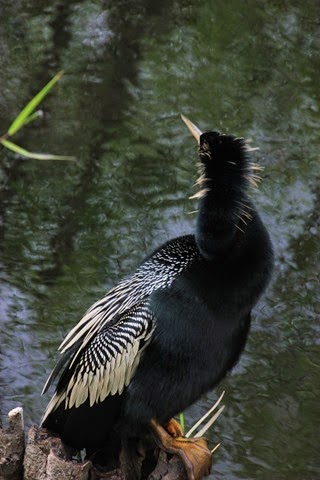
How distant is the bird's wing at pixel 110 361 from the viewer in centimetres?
367

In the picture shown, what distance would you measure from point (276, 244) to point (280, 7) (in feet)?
7.51

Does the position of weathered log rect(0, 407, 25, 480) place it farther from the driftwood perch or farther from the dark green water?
the dark green water

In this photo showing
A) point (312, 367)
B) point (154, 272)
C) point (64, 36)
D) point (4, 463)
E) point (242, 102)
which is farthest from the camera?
point (64, 36)

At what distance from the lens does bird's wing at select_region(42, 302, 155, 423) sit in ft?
12.1

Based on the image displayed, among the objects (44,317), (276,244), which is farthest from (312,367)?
(44,317)

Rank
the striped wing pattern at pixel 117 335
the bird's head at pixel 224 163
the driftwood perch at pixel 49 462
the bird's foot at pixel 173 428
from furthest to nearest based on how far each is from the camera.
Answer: the bird's foot at pixel 173 428, the striped wing pattern at pixel 117 335, the bird's head at pixel 224 163, the driftwood perch at pixel 49 462

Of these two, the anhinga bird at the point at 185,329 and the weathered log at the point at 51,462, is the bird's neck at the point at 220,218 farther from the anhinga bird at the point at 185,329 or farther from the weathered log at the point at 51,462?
the weathered log at the point at 51,462

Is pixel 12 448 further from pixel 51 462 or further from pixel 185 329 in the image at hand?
pixel 185 329

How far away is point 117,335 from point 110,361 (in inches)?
4.0

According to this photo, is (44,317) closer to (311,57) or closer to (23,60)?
(23,60)

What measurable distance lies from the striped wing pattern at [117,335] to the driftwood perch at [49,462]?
0.68ft

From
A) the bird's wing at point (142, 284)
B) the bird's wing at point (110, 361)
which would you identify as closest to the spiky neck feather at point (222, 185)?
the bird's wing at point (142, 284)

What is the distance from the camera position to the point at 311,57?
7.01 m

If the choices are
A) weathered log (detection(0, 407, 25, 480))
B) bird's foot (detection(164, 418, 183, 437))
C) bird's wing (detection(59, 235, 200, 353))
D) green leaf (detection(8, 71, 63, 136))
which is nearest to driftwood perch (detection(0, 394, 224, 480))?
weathered log (detection(0, 407, 25, 480))
